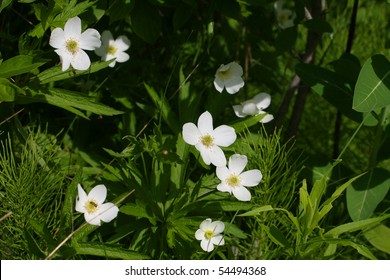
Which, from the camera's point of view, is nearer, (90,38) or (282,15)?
(90,38)

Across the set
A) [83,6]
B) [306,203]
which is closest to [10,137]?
[83,6]

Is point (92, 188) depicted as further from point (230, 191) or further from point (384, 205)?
point (384, 205)

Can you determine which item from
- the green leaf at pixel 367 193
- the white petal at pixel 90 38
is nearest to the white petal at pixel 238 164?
the green leaf at pixel 367 193

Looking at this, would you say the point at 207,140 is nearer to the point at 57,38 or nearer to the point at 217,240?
the point at 217,240


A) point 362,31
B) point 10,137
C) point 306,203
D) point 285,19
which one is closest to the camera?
point 306,203

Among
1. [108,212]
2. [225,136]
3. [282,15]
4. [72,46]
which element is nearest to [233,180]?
[225,136]

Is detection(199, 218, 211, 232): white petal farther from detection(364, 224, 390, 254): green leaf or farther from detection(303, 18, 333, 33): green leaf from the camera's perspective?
detection(303, 18, 333, 33): green leaf

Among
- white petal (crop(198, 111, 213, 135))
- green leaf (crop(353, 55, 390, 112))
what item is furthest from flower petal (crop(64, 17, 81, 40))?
green leaf (crop(353, 55, 390, 112))
